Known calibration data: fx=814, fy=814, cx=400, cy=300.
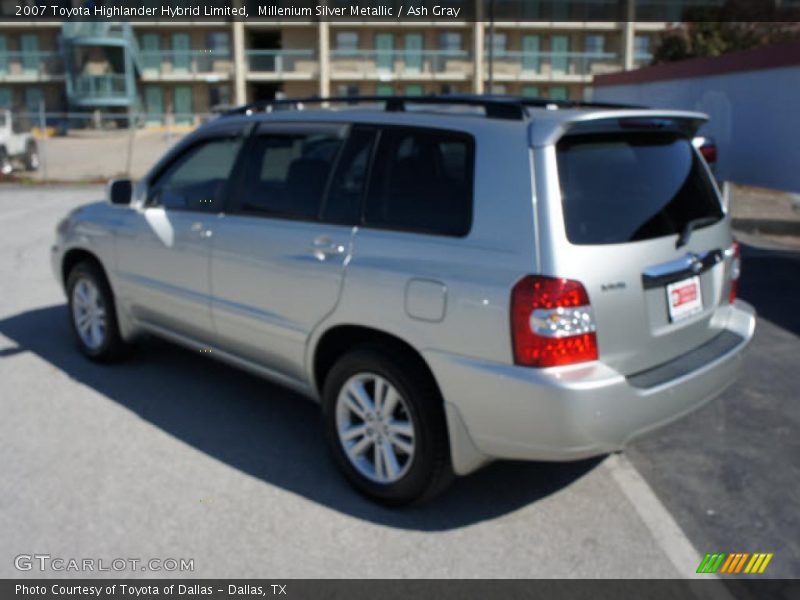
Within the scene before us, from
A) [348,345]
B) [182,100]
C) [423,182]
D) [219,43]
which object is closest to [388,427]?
[348,345]

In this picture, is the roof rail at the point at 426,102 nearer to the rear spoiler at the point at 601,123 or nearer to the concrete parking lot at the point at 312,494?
the rear spoiler at the point at 601,123

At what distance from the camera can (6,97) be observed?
49406 mm

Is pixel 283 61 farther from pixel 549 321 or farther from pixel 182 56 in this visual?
pixel 549 321

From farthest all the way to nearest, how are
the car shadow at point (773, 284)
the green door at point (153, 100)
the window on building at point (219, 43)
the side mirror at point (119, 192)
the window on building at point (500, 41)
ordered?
1. the window on building at point (500, 41)
2. the green door at point (153, 100)
3. the window on building at point (219, 43)
4. the car shadow at point (773, 284)
5. the side mirror at point (119, 192)

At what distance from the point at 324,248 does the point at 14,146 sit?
23685 millimetres

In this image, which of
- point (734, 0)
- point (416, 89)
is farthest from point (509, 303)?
point (416, 89)

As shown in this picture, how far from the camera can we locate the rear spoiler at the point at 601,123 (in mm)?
3275

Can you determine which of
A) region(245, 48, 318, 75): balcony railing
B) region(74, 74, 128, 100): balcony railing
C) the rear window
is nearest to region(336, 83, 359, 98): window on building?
region(245, 48, 318, 75): balcony railing

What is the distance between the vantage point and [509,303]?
317 cm

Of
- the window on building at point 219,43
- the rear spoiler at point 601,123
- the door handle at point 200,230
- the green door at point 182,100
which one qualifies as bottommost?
the door handle at point 200,230

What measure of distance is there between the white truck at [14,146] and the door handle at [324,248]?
21965mm

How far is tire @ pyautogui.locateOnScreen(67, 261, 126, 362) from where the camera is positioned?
5.57 meters

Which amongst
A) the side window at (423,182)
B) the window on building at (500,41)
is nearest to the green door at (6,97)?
the window on building at (500,41)

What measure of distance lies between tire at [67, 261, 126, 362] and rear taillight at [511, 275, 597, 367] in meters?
3.38
